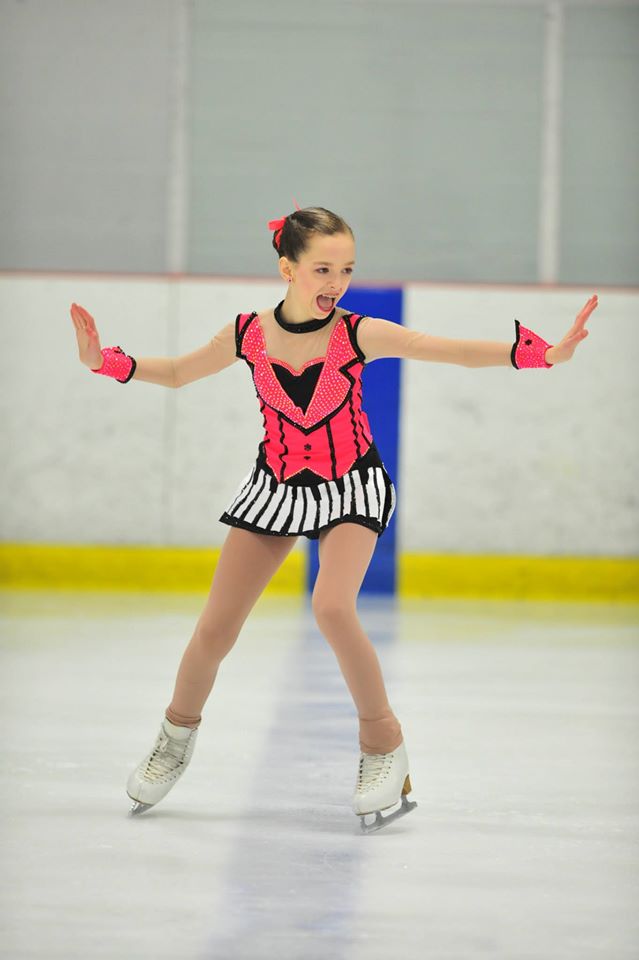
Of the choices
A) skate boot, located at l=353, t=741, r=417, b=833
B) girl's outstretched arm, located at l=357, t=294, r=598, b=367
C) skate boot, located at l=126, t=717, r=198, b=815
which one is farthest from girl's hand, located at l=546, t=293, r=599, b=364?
skate boot, located at l=126, t=717, r=198, b=815

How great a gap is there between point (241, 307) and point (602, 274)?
8.49 ft

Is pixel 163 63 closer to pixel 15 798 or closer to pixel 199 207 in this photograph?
pixel 199 207

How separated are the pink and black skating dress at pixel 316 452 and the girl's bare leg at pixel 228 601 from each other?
5 cm

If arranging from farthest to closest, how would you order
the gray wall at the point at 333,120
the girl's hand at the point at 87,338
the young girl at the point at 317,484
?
the gray wall at the point at 333,120
the girl's hand at the point at 87,338
the young girl at the point at 317,484

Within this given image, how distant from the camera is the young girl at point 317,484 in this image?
3000mm

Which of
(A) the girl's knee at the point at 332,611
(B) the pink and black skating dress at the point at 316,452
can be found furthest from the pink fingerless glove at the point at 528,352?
(A) the girl's knee at the point at 332,611

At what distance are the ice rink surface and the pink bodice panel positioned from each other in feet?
2.61

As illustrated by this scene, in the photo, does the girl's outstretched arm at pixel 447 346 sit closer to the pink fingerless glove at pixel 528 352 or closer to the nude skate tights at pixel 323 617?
the pink fingerless glove at pixel 528 352

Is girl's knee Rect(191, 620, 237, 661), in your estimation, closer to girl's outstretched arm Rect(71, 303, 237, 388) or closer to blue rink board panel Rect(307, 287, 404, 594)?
girl's outstretched arm Rect(71, 303, 237, 388)

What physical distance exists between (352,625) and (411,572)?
5.61 meters

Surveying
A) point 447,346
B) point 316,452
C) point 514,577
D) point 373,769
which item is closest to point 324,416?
point 316,452

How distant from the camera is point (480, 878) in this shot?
259 cm

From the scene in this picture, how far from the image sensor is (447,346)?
2.96 metres

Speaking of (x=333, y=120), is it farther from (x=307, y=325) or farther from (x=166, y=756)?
(x=166, y=756)
